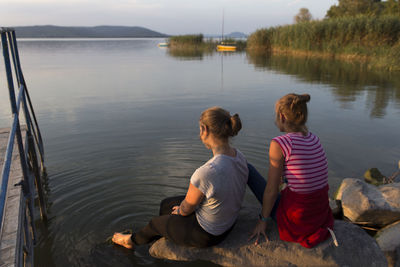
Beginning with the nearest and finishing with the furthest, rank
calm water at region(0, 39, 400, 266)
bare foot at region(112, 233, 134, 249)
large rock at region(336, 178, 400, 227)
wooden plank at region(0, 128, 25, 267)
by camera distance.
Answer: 1. wooden plank at region(0, 128, 25, 267)
2. bare foot at region(112, 233, 134, 249)
3. large rock at region(336, 178, 400, 227)
4. calm water at region(0, 39, 400, 266)

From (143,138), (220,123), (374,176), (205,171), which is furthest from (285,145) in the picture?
(143,138)

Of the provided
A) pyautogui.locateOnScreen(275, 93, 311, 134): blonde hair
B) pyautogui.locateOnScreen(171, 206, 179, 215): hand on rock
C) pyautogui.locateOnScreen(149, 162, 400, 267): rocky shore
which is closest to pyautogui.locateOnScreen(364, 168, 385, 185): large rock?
pyautogui.locateOnScreen(149, 162, 400, 267): rocky shore

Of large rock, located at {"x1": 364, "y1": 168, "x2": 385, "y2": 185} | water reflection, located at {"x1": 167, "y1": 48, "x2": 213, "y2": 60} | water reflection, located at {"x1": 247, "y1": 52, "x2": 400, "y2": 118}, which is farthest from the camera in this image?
water reflection, located at {"x1": 167, "y1": 48, "x2": 213, "y2": 60}

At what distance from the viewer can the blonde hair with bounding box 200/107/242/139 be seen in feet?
7.82

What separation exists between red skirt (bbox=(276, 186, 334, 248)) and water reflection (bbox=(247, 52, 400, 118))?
23.2 ft

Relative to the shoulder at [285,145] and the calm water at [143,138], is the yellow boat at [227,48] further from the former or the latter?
the shoulder at [285,145]

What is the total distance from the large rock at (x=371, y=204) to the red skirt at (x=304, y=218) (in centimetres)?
126

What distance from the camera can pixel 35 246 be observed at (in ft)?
11.8

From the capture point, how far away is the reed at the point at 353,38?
18750 millimetres

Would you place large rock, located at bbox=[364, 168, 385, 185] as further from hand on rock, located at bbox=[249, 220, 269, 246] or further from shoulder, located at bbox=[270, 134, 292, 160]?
shoulder, located at bbox=[270, 134, 292, 160]

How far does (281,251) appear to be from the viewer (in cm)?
257

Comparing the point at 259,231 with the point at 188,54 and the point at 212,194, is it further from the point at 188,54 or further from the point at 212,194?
the point at 188,54

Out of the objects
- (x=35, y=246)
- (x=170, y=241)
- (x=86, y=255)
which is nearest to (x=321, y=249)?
(x=170, y=241)

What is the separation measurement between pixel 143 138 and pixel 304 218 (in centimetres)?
490
